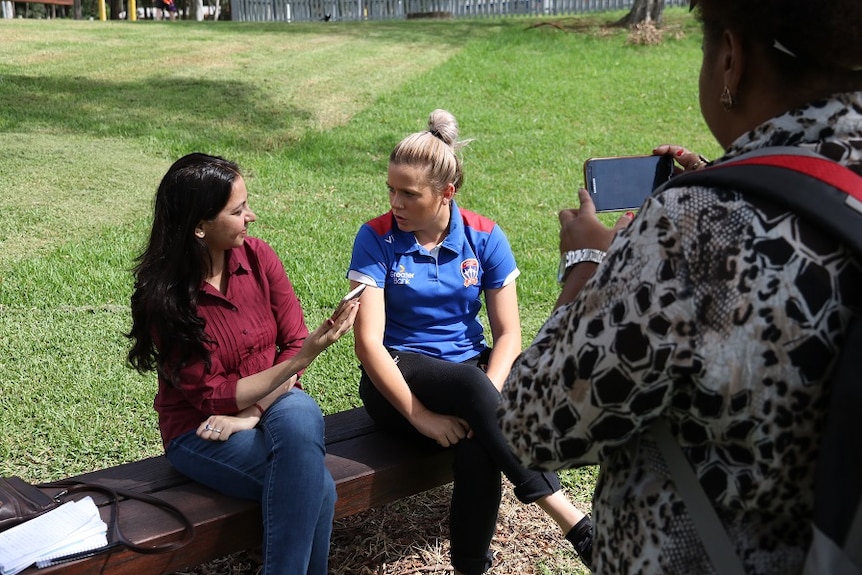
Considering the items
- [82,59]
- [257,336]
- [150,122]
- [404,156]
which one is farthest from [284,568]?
[82,59]

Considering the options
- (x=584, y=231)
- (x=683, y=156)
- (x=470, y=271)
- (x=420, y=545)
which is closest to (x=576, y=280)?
(x=584, y=231)

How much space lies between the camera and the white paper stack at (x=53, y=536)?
2.67m

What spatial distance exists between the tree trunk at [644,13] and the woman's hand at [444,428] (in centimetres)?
1593

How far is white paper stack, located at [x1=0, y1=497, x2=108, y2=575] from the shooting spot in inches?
105

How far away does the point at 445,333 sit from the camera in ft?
11.9

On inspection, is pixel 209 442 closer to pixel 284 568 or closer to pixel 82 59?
pixel 284 568

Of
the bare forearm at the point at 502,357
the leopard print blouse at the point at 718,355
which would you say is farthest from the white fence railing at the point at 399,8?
the leopard print blouse at the point at 718,355

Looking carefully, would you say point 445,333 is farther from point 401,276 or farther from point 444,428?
point 444,428

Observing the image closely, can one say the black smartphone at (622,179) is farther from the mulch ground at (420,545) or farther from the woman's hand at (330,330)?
the mulch ground at (420,545)

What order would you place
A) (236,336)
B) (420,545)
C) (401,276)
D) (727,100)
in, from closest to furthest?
(727,100) < (236,336) < (401,276) < (420,545)

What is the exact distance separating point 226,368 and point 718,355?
2208mm

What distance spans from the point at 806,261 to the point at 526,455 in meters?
0.57

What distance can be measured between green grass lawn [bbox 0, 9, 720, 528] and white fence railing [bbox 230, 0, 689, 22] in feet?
17.6

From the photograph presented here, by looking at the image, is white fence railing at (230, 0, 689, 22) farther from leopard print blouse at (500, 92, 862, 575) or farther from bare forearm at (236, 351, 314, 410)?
leopard print blouse at (500, 92, 862, 575)
